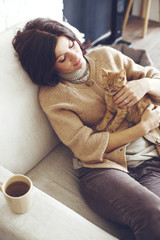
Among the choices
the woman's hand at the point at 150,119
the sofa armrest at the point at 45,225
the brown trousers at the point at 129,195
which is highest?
the woman's hand at the point at 150,119

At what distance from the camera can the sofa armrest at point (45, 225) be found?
78 centimetres

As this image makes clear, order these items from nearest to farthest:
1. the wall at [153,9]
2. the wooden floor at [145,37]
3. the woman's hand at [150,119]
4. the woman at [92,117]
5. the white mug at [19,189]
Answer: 1. the white mug at [19,189]
2. the woman at [92,117]
3. the woman's hand at [150,119]
4. the wooden floor at [145,37]
5. the wall at [153,9]

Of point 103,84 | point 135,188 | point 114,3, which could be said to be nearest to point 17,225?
point 135,188

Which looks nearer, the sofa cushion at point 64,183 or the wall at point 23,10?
the sofa cushion at point 64,183

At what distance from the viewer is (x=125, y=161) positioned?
44.1 inches

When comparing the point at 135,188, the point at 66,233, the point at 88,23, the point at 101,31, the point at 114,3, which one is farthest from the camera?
the point at 101,31

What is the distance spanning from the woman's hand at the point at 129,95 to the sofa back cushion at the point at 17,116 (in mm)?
366

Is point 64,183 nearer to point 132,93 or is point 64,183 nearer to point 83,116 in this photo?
point 83,116

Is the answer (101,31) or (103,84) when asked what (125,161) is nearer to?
(103,84)

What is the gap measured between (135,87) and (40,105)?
450 millimetres

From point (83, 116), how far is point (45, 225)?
549mm

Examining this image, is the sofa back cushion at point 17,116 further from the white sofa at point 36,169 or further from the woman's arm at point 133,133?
the woman's arm at point 133,133

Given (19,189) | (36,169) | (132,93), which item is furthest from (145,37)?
(19,189)

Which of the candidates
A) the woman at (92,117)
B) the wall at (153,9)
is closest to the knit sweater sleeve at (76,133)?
the woman at (92,117)
